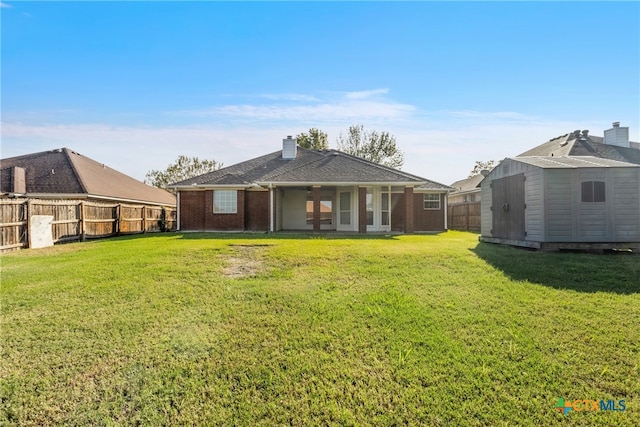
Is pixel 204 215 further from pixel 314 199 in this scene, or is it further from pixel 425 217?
pixel 425 217

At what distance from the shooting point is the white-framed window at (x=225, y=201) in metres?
17.8

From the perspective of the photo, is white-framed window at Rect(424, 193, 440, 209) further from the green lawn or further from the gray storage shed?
the green lawn

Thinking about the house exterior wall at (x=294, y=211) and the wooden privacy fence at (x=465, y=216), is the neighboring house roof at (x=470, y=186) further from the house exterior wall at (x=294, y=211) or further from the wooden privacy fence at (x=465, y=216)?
the house exterior wall at (x=294, y=211)

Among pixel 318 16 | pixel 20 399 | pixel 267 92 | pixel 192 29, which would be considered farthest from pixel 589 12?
pixel 20 399

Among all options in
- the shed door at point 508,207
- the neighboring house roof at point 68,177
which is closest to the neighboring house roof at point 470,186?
the shed door at point 508,207

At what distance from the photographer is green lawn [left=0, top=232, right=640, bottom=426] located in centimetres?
351

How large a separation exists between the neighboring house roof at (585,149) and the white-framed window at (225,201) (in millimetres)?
17285

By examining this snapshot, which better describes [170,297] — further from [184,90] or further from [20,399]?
[184,90]

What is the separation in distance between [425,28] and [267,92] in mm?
6085

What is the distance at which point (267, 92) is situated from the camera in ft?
41.8

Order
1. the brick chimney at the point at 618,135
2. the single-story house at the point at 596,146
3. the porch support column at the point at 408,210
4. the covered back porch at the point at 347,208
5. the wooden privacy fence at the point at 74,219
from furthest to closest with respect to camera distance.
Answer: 1. the brick chimney at the point at 618,135
2. the single-story house at the point at 596,146
3. the porch support column at the point at 408,210
4. the covered back porch at the point at 347,208
5. the wooden privacy fence at the point at 74,219

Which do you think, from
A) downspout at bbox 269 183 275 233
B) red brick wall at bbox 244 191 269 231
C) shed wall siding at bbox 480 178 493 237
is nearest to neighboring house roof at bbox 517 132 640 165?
shed wall siding at bbox 480 178 493 237

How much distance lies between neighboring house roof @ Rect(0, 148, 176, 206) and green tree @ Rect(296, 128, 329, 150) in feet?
76.3

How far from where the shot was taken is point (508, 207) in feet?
35.9
